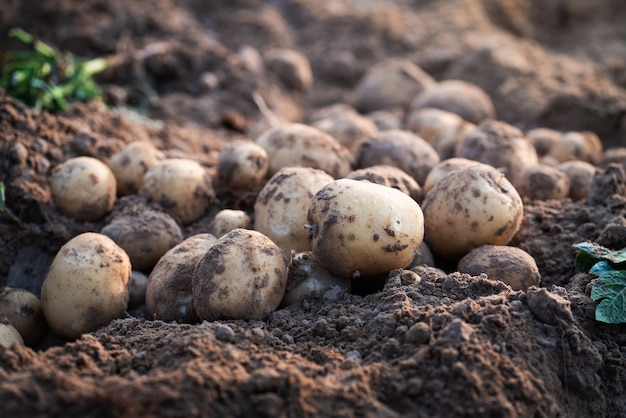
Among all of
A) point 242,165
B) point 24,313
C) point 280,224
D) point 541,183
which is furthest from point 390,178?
point 24,313

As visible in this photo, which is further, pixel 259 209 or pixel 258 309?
pixel 259 209

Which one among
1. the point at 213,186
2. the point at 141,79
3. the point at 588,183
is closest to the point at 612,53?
the point at 588,183

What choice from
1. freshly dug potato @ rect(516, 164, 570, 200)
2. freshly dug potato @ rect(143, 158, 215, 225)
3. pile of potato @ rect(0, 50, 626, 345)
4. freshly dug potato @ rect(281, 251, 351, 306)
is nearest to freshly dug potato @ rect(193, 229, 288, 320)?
pile of potato @ rect(0, 50, 626, 345)

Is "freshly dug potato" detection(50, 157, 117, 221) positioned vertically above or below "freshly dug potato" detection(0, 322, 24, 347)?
above

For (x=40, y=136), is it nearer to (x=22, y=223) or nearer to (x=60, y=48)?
(x=22, y=223)

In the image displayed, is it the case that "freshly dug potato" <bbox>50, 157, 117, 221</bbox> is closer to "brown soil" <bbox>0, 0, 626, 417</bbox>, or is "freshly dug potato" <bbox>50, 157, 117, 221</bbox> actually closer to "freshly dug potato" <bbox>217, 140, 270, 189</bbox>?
"brown soil" <bbox>0, 0, 626, 417</bbox>

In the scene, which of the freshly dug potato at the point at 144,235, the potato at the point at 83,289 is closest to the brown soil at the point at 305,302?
the potato at the point at 83,289
